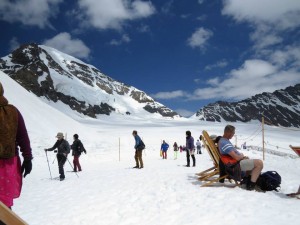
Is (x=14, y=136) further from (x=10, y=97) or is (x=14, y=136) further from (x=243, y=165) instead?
(x=10, y=97)

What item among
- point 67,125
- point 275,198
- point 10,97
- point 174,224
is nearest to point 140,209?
point 174,224

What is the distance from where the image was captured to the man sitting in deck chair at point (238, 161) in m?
8.30

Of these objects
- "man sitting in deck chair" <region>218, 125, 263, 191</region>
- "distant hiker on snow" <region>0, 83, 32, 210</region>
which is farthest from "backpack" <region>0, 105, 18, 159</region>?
"man sitting in deck chair" <region>218, 125, 263, 191</region>

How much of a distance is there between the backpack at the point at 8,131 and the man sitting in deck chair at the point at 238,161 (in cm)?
619

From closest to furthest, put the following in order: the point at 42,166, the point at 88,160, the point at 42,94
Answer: the point at 42,166
the point at 88,160
the point at 42,94

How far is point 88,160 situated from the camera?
84.8 ft

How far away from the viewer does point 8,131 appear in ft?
12.3

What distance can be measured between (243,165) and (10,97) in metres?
30.7

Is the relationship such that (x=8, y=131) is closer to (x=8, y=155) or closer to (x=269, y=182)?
(x=8, y=155)

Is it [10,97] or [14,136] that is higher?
[10,97]

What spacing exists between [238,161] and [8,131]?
6.34 m

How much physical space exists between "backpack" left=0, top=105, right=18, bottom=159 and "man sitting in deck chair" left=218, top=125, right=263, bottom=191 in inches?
244

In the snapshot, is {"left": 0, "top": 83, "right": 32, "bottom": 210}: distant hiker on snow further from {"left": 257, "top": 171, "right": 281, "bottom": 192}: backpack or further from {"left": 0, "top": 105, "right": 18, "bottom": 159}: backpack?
{"left": 257, "top": 171, "right": 281, "bottom": 192}: backpack

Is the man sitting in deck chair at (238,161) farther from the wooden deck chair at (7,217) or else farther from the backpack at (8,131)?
the wooden deck chair at (7,217)
